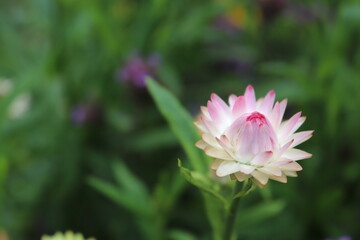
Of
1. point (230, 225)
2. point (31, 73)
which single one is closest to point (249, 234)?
point (230, 225)

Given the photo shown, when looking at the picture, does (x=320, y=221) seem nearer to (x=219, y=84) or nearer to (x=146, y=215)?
(x=146, y=215)

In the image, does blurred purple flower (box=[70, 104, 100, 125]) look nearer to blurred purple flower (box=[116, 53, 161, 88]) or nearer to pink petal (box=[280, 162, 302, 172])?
blurred purple flower (box=[116, 53, 161, 88])

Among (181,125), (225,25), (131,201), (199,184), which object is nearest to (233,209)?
(199,184)

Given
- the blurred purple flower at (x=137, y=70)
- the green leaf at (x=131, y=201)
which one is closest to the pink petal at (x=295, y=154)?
the green leaf at (x=131, y=201)

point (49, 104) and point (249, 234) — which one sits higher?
point (49, 104)

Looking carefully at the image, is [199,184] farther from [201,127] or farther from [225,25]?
[225,25]

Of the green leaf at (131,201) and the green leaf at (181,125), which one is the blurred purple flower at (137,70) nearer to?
the green leaf at (131,201)
